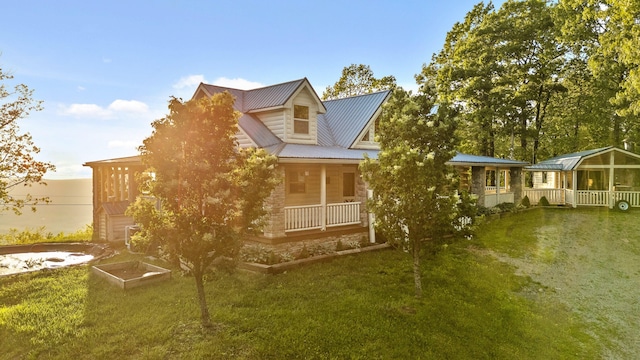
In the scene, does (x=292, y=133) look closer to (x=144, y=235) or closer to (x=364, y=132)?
(x=364, y=132)

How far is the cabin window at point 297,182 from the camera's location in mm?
16228

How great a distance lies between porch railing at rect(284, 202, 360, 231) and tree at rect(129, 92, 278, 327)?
6048 millimetres

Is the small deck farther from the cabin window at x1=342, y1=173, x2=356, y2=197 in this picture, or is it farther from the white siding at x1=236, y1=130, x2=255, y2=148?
the white siding at x1=236, y1=130, x2=255, y2=148

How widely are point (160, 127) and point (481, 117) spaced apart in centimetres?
3016

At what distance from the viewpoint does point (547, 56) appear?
30.1 m

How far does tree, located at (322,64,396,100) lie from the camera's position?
39162 millimetres

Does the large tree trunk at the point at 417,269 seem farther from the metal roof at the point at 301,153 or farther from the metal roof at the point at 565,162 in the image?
the metal roof at the point at 565,162

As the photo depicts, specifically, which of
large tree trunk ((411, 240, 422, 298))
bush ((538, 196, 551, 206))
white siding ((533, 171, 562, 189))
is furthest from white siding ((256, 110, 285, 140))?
white siding ((533, 171, 562, 189))

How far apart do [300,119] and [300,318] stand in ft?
34.9

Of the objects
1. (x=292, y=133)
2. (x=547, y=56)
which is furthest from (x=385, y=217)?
(x=547, y=56)

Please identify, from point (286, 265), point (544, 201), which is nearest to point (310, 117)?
point (286, 265)

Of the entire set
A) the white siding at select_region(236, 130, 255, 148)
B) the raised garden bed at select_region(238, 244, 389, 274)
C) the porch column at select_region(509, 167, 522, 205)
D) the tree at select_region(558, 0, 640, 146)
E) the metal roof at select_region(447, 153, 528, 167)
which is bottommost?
the raised garden bed at select_region(238, 244, 389, 274)

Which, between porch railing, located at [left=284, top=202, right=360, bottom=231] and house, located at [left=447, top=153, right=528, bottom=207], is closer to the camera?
porch railing, located at [left=284, top=202, right=360, bottom=231]

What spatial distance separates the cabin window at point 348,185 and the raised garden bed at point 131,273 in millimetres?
9457
